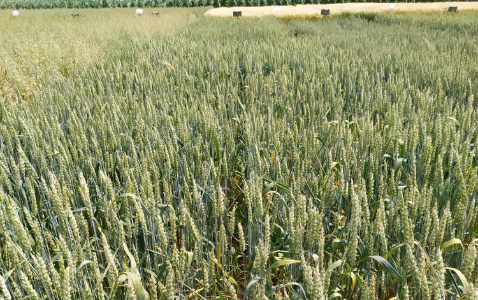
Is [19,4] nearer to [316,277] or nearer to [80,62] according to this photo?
[80,62]

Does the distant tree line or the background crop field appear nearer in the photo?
the background crop field

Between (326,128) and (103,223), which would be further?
(326,128)

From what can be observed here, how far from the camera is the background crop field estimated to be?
1032mm

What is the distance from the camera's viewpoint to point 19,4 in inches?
1297

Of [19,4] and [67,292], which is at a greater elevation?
[19,4]

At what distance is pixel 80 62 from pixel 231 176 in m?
4.25

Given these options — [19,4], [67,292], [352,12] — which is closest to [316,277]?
[67,292]

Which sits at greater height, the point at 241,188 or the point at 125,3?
the point at 125,3

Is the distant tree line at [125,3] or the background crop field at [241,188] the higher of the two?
the distant tree line at [125,3]

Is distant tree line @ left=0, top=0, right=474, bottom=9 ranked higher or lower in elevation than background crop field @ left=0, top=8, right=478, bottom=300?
higher

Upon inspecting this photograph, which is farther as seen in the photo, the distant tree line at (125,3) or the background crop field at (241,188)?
the distant tree line at (125,3)

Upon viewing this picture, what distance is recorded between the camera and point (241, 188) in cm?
205

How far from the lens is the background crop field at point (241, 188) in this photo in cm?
103

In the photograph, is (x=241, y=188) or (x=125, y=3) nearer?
(x=241, y=188)
